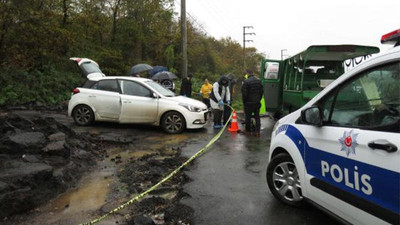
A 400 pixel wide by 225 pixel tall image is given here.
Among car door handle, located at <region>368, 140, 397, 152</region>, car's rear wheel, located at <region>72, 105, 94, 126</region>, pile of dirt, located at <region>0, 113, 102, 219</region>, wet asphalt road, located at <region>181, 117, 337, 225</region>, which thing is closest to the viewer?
car door handle, located at <region>368, 140, 397, 152</region>

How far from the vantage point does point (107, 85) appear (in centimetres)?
966

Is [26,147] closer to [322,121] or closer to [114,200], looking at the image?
[114,200]

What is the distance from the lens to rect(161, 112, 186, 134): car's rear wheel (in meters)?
9.32

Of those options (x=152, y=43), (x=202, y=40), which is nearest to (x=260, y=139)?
(x=152, y=43)

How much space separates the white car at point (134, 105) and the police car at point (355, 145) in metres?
5.56

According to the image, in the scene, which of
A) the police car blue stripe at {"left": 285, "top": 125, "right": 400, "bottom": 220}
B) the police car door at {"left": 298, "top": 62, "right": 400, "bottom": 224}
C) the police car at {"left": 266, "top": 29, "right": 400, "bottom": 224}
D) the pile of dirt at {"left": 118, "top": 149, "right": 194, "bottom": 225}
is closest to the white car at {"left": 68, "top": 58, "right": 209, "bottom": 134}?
the pile of dirt at {"left": 118, "top": 149, "right": 194, "bottom": 225}

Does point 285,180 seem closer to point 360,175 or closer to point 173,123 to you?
point 360,175

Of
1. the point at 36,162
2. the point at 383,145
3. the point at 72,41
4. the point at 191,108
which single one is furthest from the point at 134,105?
the point at 72,41

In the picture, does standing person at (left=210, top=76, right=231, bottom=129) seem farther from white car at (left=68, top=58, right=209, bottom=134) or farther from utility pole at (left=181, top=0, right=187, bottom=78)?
utility pole at (left=181, top=0, right=187, bottom=78)

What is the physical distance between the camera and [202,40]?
1363 inches

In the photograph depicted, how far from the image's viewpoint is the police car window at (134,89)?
370 inches

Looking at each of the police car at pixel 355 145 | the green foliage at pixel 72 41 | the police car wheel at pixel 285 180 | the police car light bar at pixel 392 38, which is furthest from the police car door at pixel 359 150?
the green foliage at pixel 72 41

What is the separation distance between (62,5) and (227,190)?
57.3 ft

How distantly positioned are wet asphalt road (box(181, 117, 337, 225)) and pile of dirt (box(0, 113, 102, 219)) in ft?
6.03
